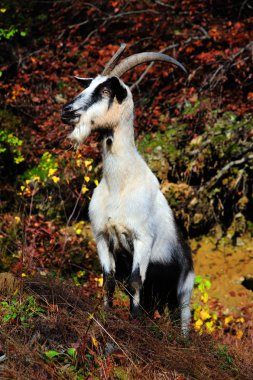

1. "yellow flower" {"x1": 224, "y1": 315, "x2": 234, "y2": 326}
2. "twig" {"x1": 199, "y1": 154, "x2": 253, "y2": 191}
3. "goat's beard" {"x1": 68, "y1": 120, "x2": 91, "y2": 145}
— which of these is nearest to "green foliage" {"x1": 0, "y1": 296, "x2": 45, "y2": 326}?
"goat's beard" {"x1": 68, "y1": 120, "x2": 91, "y2": 145}

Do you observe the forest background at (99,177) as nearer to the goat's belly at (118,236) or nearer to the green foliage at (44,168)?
the green foliage at (44,168)

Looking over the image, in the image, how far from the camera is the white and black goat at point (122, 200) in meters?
4.75

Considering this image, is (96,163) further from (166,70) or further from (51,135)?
(166,70)

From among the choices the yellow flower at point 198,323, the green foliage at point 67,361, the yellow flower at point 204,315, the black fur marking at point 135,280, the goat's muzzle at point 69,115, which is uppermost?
the goat's muzzle at point 69,115

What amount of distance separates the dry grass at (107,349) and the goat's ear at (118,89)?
1665 millimetres

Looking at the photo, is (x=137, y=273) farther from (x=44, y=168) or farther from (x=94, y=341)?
(x=44, y=168)

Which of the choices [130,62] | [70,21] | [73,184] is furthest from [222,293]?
[70,21]

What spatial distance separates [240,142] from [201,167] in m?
0.60

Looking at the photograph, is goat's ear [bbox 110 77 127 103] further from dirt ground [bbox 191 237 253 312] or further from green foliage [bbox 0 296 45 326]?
dirt ground [bbox 191 237 253 312]

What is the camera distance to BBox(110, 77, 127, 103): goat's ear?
4.79 metres

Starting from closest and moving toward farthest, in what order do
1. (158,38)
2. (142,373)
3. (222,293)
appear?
(142,373), (222,293), (158,38)

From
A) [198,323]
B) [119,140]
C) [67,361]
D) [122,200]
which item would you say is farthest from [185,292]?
[67,361]

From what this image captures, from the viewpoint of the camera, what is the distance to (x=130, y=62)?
504 centimetres

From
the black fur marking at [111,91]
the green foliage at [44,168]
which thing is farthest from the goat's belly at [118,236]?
the green foliage at [44,168]
